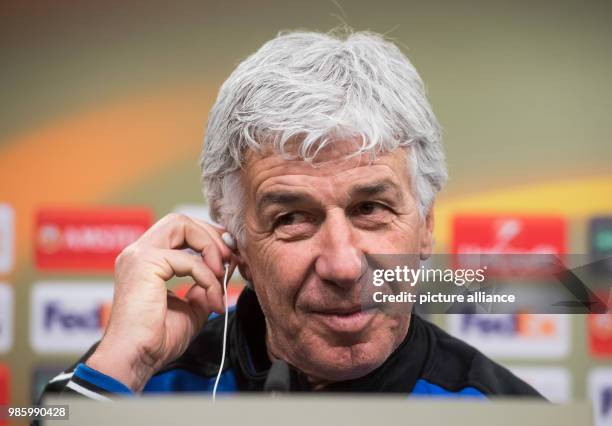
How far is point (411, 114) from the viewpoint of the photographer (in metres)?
1.41

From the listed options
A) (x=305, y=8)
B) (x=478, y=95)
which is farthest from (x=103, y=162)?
(x=478, y=95)

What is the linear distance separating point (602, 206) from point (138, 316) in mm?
1959

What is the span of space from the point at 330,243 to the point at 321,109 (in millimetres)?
234

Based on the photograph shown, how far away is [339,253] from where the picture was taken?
1.33m

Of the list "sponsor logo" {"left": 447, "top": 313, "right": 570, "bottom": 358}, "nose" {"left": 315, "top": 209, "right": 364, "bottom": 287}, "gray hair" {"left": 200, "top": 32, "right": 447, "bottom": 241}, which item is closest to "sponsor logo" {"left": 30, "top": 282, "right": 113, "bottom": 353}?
"sponsor logo" {"left": 447, "top": 313, "right": 570, "bottom": 358}

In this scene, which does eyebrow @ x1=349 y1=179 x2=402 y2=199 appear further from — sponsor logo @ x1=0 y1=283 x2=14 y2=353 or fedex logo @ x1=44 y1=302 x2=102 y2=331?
sponsor logo @ x1=0 y1=283 x2=14 y2=353

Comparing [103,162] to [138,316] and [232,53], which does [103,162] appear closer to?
[232,53]

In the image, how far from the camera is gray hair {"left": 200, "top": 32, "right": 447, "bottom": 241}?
4.49 ft

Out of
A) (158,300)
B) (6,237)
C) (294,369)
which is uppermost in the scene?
(6,237)

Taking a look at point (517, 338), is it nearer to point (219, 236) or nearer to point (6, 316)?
point (219, 236)

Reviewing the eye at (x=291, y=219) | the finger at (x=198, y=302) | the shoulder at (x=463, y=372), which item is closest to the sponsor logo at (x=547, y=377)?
the shoulder at (x=463, y=372)

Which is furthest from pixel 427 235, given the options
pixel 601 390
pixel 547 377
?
pixel 601 390

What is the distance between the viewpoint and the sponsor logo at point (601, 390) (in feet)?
8.95

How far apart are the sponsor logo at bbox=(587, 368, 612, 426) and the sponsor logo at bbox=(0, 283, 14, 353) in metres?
2.09
